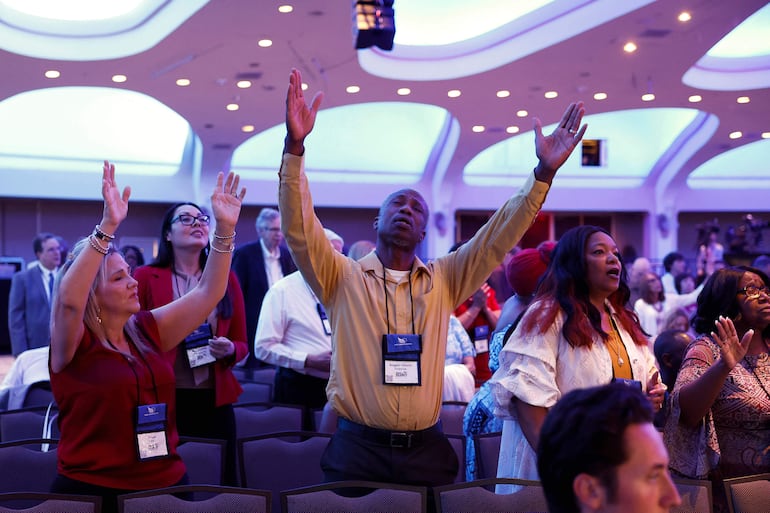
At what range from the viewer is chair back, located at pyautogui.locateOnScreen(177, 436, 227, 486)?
329 cm

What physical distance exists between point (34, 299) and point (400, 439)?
708 centimetres

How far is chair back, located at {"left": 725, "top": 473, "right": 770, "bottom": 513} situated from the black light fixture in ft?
10.3

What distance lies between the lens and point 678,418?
3240 millimetres

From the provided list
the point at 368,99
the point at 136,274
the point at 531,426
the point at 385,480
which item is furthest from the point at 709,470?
the point at 368,99

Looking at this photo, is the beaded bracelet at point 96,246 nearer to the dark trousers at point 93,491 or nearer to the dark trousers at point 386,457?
the dark trousers at point 93,491

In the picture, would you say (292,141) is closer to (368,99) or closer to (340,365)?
(340,365)

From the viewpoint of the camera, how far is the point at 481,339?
218 inches

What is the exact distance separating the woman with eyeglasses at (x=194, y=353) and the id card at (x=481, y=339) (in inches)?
79.5

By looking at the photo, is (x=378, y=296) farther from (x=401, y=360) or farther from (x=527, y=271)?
(x=527, y=271)

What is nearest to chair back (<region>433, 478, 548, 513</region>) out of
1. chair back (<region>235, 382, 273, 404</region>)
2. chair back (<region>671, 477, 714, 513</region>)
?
chair back (<region>671, 477, 714, 513</region>)

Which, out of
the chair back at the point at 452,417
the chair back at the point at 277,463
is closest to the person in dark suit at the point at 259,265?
the chair back at the point at 452,417

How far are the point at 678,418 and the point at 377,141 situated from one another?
1544 cm

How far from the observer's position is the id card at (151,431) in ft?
8.91

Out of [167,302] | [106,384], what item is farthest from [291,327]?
[106,384]
